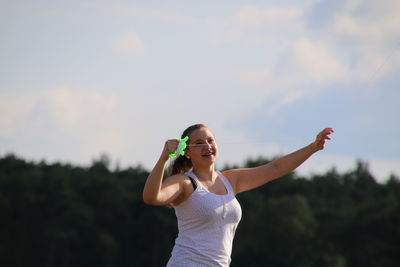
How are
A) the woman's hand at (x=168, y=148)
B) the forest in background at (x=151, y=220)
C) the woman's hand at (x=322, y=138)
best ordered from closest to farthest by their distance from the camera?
the woman's hand at (x=168, y=148) → the woman's hand at (x=322, y=138) → the forest in background at (x=151, y=220)

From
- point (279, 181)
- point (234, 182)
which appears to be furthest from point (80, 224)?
point (234, 182)

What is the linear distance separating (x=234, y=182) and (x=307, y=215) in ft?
273

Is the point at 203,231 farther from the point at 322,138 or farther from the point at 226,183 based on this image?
the point at 322,138

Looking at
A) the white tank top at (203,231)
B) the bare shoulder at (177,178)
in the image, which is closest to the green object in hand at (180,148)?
the bare shoulder at (177,178)

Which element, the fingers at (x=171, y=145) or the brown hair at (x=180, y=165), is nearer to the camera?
the fingers at (x=171, y=145)

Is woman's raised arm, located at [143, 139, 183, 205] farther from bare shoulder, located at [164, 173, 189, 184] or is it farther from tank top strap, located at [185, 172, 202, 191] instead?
tank top strap, located at [185, 172, 202, 191]

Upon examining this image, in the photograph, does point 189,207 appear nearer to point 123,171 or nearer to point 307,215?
point 307,215

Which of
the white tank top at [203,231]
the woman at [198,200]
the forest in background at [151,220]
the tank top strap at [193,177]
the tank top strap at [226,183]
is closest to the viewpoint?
the woman at [198,200]

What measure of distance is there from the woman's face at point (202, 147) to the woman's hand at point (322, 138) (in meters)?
1.00

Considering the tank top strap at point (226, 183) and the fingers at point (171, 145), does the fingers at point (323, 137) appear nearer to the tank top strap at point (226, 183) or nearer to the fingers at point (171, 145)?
the tank top strap at point (226, 183)

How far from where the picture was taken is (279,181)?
102 m

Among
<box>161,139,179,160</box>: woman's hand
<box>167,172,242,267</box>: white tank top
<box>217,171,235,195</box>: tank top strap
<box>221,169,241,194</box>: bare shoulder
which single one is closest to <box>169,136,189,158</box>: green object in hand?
<box>161,139,179,160</box>: woman's hand

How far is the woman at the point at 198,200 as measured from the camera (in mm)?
8373

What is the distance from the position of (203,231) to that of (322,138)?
1457 millimetres
